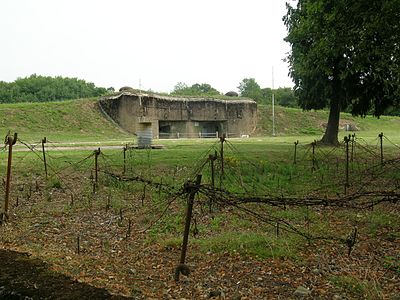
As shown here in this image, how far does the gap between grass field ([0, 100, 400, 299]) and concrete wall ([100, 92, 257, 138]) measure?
28423mm

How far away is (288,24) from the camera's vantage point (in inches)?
939

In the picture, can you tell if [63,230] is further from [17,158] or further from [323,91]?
[323,91]

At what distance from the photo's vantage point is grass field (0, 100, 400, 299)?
5.54 metres

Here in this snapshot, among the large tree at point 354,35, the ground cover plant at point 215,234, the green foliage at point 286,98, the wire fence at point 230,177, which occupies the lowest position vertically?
the ground cover plant at point 215,234

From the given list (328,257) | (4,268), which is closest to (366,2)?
(328,257)

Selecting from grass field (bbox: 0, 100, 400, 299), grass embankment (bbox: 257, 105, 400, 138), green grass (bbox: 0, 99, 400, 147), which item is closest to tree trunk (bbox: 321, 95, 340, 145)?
green grass (bbox: 0, 99, 400, 147)

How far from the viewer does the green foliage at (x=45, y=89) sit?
65.3 metres

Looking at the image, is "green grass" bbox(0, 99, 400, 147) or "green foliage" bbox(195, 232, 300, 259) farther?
"green grass" bbox(0, 99, 400, 147)

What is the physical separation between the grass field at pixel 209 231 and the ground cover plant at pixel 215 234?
2 cm

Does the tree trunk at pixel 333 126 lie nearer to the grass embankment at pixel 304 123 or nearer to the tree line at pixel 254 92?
the grass embankment at pixel 304 123

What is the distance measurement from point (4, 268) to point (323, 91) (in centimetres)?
2251

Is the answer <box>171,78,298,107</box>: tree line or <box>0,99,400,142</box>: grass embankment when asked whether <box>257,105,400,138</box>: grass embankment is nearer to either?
<box>0,99,400,142</box>: grass embankment

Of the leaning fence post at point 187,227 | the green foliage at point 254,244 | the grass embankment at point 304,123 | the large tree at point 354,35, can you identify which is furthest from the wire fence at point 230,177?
the grass embankment at point 304,123

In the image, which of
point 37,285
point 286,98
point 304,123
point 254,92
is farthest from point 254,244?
point 254,92
